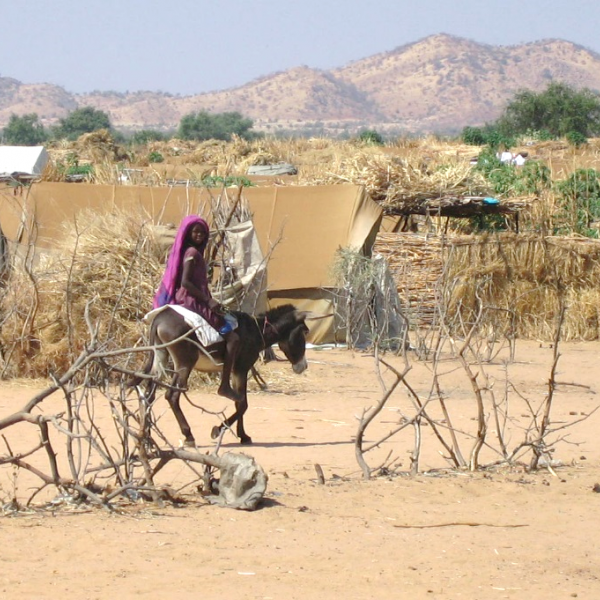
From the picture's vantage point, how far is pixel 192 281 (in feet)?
29.8

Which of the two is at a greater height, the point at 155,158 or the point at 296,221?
the point at 155,158

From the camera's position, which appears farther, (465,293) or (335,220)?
(465,293)

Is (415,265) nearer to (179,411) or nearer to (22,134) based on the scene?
(179,411)

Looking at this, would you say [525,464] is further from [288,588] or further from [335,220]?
[335,220]

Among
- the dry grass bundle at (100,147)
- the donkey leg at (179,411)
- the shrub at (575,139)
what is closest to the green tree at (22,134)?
the dry grass bundle at (100,147)

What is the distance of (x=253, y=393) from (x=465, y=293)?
663cm

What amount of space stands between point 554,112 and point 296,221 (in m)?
40.7

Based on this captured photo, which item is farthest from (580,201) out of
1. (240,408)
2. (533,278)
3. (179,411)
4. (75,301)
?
(179,411)

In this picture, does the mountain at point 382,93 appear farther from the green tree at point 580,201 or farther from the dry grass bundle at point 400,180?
the dry grass bundle at point 400,180

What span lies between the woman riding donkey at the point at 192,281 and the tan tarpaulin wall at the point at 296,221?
6376 mm

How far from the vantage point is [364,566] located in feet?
18.6

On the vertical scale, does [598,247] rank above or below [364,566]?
above

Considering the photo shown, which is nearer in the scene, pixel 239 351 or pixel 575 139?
pixel 239 351

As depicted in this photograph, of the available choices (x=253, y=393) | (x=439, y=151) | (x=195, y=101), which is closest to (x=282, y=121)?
(x=195, y=101)
